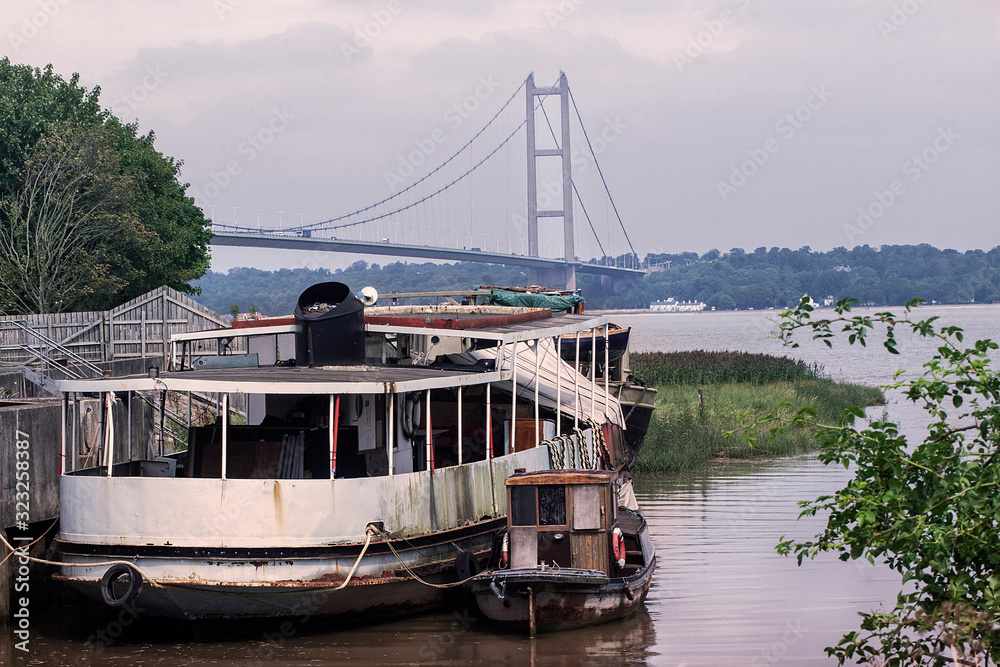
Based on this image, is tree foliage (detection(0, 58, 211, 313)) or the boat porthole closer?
the boat porthole

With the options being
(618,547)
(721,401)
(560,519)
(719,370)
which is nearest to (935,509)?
(560,519)

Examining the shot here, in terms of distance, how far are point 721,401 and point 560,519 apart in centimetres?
1611

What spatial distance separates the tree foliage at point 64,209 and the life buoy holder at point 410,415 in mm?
14575

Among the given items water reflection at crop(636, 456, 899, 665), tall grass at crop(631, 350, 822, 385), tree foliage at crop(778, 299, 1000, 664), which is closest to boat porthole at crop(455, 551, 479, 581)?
water reflection at crop(636, 456, 899, 665)

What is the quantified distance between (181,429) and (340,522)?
671 cm

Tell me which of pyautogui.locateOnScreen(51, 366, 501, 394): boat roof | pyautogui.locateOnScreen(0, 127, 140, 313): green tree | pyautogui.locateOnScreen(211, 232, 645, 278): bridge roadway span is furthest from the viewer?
pyautogui.locateOnScreen(211, 232, 645, 278): bridge roadway span

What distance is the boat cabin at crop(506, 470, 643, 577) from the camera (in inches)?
394

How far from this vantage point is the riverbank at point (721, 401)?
2150 centimetres

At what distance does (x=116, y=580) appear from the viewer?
30.6ft

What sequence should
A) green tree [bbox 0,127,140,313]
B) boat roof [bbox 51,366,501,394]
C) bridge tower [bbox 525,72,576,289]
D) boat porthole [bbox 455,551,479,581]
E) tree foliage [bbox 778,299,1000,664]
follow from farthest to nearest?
1. bridge tower [bbox 525,72,576,289]
2. green tree [bbox 0,127,140,313]
3. boat porthole [bbox 455,551,479,581]
4. boat roof [bbox 51,366,501,394]
5. tree foliage [bbox 778,299,1000,664]

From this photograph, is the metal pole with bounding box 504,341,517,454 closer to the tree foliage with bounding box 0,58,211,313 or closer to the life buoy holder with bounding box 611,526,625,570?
the life buoy holder with bounding box 611,526,625,570

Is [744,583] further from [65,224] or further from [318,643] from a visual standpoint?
[65,224]

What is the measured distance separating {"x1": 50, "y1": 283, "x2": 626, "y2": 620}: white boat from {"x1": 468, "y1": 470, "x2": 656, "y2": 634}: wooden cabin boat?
0.70m

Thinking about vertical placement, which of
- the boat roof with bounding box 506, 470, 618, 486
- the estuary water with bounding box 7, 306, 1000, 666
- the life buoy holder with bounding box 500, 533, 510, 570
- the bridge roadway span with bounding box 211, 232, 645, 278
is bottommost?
the estuary water with bounding box 7, 306, 1000, 666
